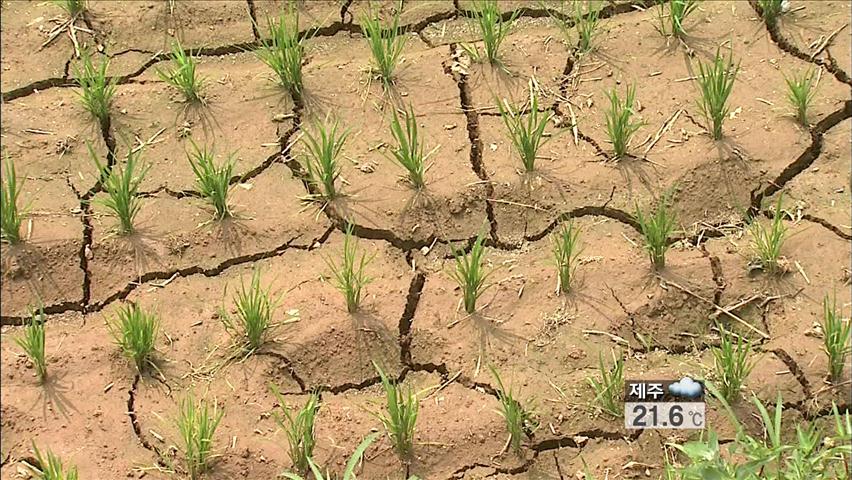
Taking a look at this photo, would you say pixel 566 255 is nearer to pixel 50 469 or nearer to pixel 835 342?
pixel 835 342

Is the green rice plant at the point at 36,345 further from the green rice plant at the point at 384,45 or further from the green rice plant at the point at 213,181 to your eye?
the green rice plant at the point at 384,45

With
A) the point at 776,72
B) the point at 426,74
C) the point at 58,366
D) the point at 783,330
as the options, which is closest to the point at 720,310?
the point at 783,330

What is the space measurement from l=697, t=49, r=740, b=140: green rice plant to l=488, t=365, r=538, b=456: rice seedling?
1058 millimetres

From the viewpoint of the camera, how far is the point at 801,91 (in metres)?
3.48

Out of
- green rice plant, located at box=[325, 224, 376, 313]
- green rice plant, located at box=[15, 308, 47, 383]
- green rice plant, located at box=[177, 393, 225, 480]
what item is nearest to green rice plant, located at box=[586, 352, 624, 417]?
green rice plant, located at box=[325, 224, 376, 313]

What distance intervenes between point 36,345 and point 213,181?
2.21 ft

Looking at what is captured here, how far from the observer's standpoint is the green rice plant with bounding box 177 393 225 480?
2.94m

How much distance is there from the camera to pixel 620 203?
3.44 meters

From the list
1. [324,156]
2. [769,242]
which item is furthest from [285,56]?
[769,242]

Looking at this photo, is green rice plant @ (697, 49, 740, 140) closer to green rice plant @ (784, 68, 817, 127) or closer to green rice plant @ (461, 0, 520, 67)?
green rice plant @ (784, 68, 817, 127)

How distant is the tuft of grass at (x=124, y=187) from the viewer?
3340 mm

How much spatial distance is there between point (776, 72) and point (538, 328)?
1215mm

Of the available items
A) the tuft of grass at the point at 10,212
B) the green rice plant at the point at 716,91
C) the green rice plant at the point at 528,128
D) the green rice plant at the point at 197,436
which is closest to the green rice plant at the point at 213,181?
the tuft of grass at the point at 10,212

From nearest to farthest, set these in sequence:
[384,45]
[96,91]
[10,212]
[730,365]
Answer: [730,365]
[10,212]
[96,91]
[384,45]
